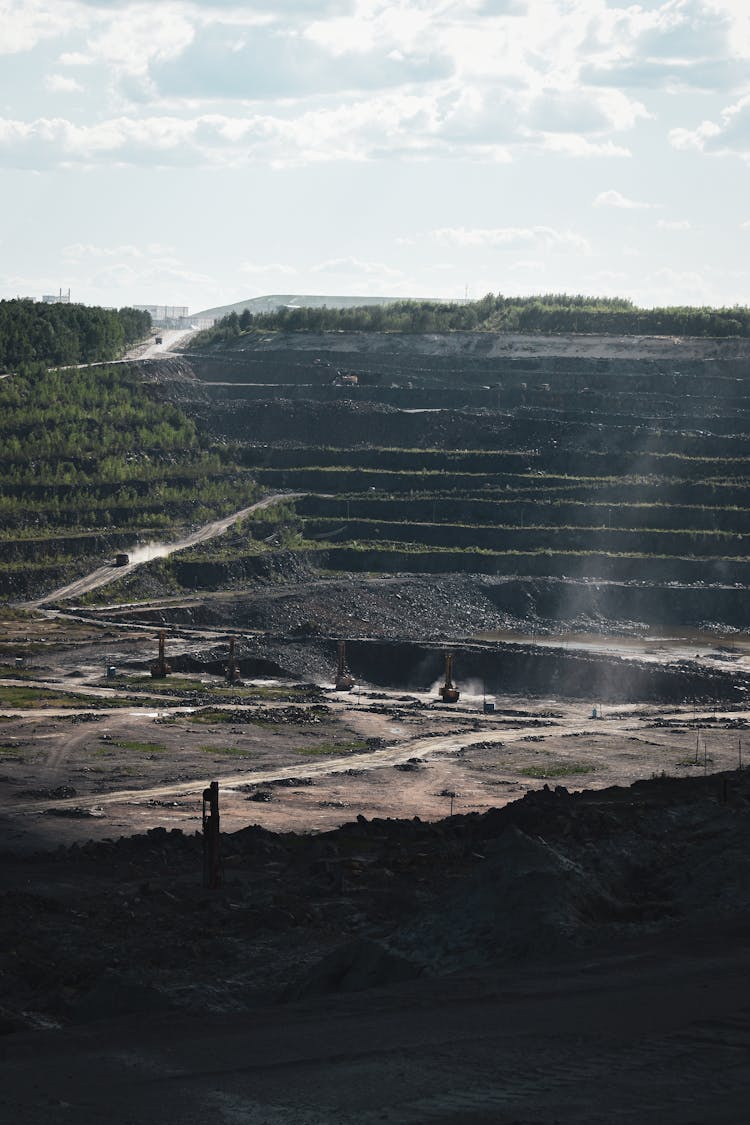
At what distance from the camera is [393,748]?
7925 centimetres

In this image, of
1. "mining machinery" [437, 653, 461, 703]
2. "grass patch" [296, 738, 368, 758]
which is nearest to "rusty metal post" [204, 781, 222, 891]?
"grass patch" [296, 738, 368, 758]

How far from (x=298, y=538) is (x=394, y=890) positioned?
3776 inches

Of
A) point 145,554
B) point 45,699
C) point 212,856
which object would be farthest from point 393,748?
point 145,554

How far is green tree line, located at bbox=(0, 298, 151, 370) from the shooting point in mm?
167750

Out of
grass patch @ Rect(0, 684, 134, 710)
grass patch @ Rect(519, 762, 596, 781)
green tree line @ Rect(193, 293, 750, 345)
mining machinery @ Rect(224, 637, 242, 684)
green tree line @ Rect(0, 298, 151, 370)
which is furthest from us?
green tree line @ Rect(193, 293, 750, 345)

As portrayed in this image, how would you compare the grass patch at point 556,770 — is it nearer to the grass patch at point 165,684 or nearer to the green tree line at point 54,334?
the grass patch at point 165,684

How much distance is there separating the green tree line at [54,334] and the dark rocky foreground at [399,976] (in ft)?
409

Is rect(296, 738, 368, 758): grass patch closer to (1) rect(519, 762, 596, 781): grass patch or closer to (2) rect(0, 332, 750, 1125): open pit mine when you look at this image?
(2) rect(0, 332, 750, 1125): open pit mine

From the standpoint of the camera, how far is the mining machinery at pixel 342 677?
98.4 meters

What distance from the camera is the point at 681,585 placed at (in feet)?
419

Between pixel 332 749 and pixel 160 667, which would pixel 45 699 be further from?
pixel 332 749

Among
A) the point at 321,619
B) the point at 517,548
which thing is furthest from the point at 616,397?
the point at 321,619

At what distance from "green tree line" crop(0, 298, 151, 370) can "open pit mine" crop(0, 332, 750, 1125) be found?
9484 mm

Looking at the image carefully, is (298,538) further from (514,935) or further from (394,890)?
(514,935)
